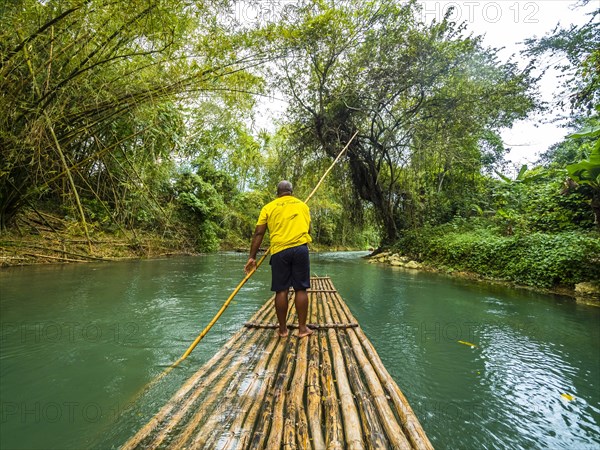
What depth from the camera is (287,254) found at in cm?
242

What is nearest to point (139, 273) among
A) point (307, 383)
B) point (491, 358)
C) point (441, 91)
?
point (307, 383)

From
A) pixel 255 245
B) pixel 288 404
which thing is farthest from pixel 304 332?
pixel 288 404

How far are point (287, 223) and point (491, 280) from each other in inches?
249

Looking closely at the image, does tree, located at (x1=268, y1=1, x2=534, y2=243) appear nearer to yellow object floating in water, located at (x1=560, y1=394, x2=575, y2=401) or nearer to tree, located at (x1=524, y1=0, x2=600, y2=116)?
tree, located at (x1=524, y1=0, x2=600, y2=116)

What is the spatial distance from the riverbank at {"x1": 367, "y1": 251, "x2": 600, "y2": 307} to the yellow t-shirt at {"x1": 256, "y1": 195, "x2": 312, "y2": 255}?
16.9 ft

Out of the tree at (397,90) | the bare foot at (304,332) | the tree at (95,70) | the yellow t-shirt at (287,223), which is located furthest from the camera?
the tree at (397,90)

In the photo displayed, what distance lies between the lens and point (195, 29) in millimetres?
4078

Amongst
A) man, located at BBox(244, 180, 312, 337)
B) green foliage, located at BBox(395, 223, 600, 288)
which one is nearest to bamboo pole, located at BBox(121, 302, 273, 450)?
man, located at BBox(244, 180, 312, 337)

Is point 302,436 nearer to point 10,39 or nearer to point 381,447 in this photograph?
point 381,447

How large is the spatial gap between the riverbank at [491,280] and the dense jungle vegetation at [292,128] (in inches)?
7.0

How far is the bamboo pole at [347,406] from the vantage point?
113 centimetres

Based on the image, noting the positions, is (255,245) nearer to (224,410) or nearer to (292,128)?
(224,410)

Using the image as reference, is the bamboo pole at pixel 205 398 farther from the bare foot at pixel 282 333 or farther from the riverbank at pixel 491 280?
the riverbank at pixel 491 280

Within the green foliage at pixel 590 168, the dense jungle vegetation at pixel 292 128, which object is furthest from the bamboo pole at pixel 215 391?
the green foliage at pixel 590 168
